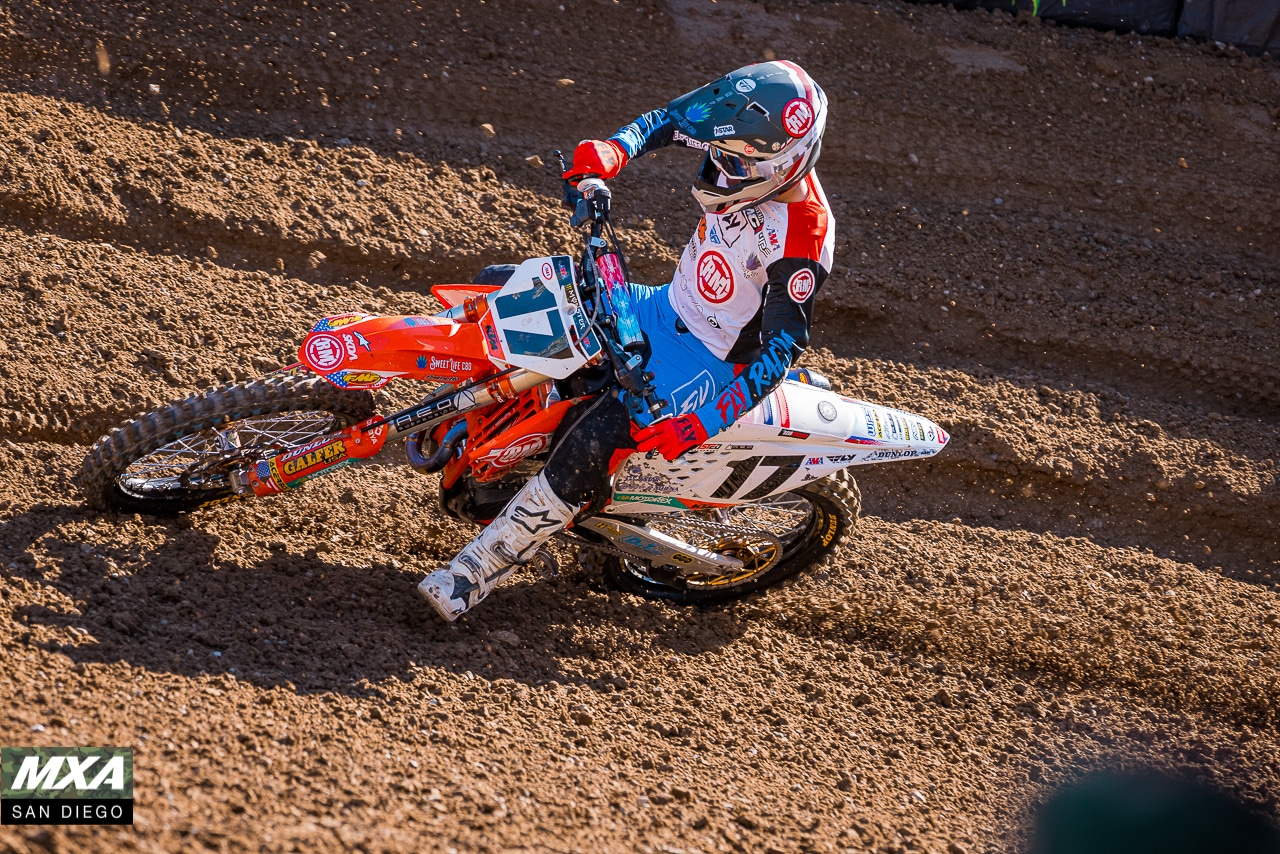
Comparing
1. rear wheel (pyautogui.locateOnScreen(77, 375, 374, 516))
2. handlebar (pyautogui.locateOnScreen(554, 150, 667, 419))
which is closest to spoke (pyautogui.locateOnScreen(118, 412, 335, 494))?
rear wheel (pyautogui.locateOnScreen(77, 375, 374, 516))

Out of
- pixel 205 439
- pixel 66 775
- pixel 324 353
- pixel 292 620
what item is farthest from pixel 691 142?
pixel 66 775

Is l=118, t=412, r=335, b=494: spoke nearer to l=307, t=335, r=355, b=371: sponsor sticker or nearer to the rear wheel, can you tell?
the rear wheel

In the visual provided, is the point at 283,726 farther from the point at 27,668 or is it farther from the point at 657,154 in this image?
the point at 657,154

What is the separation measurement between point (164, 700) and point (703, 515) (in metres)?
2.39

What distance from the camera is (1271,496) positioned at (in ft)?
21.0

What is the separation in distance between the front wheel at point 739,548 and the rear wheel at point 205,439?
1438mm

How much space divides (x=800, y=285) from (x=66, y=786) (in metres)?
2.87

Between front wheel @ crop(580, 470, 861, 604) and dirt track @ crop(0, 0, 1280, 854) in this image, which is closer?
dirt track @ crop(0, 0, 1280, 854)

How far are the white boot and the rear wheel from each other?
28.1 inches

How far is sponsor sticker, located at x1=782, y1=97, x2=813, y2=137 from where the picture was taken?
380 cm

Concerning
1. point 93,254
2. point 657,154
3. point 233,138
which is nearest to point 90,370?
point 93,254

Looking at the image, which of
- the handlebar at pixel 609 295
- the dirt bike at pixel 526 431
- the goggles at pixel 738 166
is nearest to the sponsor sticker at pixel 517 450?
the dirt bike at pixel 526 431

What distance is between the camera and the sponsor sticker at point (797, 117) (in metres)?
3.80

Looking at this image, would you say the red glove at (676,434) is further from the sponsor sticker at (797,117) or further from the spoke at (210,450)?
the spoke at (210,450)
